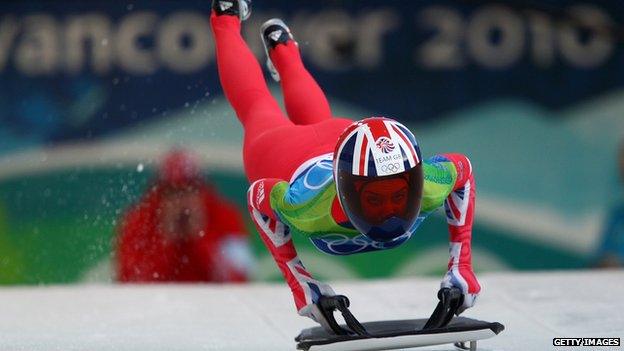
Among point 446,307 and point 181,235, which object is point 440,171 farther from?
point 181,235

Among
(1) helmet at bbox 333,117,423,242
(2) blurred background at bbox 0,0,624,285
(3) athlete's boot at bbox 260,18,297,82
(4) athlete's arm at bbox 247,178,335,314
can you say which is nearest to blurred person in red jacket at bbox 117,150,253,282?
(2) blurred background at bbox 0,0,624,285

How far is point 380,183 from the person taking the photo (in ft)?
13.3

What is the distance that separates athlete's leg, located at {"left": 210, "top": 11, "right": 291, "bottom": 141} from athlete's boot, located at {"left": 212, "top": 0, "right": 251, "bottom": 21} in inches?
3.4

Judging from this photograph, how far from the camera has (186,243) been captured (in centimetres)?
736

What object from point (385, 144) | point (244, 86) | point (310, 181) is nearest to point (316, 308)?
point (310, 181)

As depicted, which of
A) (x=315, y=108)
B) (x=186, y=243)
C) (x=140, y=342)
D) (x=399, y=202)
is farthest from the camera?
(x=186, y=243)

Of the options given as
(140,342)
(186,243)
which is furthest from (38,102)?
(140,342)

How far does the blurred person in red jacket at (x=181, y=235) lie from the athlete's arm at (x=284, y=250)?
282 centimetres

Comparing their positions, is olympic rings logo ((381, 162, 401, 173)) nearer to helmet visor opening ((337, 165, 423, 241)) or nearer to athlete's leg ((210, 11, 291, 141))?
helmet visor opening ((337, 165, 423, 241))

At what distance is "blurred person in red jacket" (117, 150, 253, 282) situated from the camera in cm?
736

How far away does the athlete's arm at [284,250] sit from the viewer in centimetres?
444

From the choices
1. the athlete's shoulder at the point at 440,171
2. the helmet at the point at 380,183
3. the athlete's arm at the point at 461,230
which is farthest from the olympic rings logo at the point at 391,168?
the athlete's arm at the point at 461,230

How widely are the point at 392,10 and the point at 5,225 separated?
8.53 feet

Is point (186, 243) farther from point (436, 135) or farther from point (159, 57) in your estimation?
point (436, 135)
